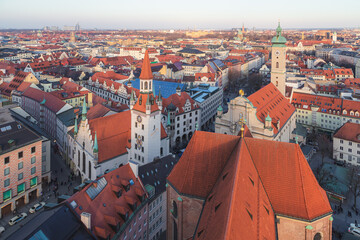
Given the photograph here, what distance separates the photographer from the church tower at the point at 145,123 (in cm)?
4672

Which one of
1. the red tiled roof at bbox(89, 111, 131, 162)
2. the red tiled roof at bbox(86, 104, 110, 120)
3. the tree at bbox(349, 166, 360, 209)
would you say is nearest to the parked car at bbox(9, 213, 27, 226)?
the red tiled roof at bbox(89, 111, 131, 162)

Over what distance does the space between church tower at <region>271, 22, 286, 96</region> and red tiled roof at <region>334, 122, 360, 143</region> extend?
56.9 feet

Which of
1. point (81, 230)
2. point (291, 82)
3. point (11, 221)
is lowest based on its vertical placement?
point (11, 221)

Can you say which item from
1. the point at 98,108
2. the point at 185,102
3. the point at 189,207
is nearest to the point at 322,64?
the point at 185,102

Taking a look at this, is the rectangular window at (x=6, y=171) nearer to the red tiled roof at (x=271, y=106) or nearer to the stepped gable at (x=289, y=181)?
the stepped gable at (x=289, y=181)

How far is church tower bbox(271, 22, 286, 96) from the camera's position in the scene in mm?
74562

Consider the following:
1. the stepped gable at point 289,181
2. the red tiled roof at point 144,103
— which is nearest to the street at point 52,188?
the red tiled roof at point 144,103

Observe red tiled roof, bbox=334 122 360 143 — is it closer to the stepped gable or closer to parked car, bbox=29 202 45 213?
the stepped gable

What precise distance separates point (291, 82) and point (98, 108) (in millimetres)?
77803

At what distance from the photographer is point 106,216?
30984mm

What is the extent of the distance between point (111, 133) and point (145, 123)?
6727 millimetres

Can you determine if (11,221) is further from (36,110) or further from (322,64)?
(322,64)

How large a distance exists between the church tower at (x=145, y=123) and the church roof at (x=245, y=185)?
1528 centimetres

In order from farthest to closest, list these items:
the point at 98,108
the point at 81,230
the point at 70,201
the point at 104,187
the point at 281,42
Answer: the point at 281,42 → the point at 98,108 → the point at 104,187 → the point at 70,201 → the point at 81,230
